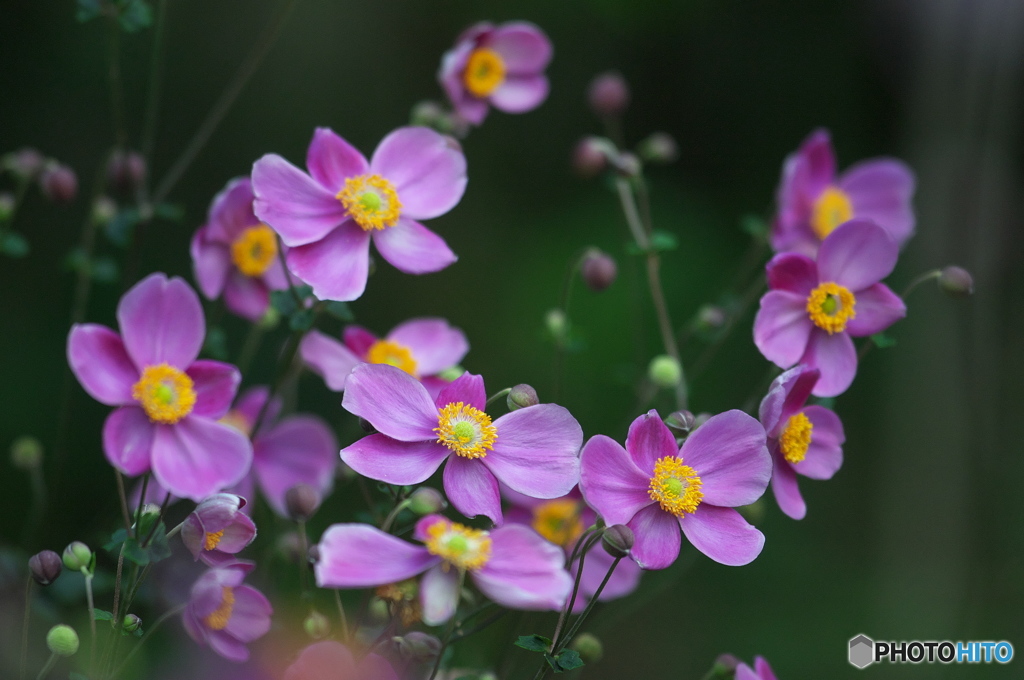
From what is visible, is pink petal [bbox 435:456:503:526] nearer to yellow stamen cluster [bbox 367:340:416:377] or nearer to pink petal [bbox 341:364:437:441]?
pink petal [bbox 341:364:437:441]

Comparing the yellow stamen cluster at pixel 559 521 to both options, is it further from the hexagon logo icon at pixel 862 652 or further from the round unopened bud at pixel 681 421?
the hexagon logo icon at pixel 862 652

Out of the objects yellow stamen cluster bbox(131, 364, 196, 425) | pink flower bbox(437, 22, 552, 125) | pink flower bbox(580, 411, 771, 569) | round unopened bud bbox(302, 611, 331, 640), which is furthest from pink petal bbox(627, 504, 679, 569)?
pink flower bbox(437, 22, 552, 125)

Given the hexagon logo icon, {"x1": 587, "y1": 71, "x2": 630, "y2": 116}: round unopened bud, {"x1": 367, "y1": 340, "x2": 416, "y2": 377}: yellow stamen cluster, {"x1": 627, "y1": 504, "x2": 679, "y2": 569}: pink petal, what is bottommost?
the hexagon logo icon

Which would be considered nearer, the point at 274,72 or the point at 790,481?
the point at 790,481

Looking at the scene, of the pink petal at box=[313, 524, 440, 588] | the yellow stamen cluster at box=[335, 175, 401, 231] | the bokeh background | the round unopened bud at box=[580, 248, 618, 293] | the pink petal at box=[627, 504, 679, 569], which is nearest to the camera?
the pink petal at box=[313, 524, 440, 588]

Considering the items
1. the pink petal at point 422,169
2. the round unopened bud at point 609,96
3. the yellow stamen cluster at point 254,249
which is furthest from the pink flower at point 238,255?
the round unopened bud at point 609,96

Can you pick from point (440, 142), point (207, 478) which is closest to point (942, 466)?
point (440, 142)

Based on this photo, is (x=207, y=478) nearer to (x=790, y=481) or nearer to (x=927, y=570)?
(x=790, y=481)
